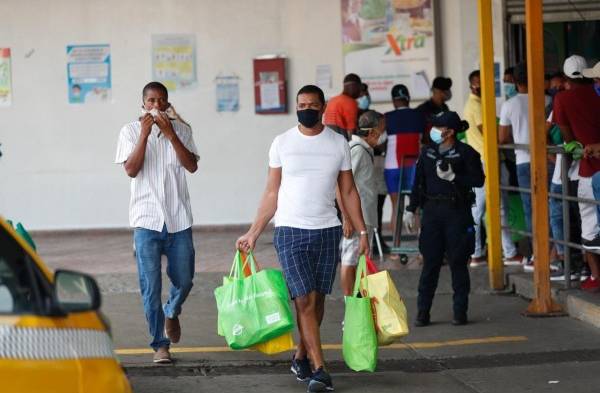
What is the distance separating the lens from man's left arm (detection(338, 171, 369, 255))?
820 centimetres

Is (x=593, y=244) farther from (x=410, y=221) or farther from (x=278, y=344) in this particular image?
(x=278, y=344)

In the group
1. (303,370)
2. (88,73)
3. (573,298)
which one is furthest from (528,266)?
(88,73)

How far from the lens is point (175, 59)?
15789mm

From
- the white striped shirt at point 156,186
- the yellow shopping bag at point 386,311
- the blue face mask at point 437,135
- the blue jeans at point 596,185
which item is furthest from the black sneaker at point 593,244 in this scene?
the white striped shirt at point 156,186

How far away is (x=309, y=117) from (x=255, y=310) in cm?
122

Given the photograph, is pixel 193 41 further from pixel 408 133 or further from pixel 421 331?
pixel 421 331

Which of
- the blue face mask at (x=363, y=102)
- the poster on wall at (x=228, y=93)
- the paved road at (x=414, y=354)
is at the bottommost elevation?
the paved road at (x=414, y=354)

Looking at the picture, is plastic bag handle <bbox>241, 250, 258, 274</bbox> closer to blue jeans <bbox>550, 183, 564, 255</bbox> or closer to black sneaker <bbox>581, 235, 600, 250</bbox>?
black sneaker <bbox>581, 235, 600, 250</bbox>

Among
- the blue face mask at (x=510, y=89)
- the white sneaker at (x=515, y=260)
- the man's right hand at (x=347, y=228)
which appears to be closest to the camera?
the man's right hand at (x=347, y=228)

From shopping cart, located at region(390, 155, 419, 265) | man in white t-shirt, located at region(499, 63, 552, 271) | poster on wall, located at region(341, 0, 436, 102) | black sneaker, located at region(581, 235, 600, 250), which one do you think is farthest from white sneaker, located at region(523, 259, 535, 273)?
poster on wall, located at region(341, 0, 436, 102)

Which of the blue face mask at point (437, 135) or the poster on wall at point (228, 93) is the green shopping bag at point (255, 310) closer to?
the blue face mask at point (437, 135)

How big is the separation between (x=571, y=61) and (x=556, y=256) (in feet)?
6.98

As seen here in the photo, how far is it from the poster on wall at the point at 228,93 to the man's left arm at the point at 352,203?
7694 millimetres

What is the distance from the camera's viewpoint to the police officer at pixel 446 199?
9.88 meters
